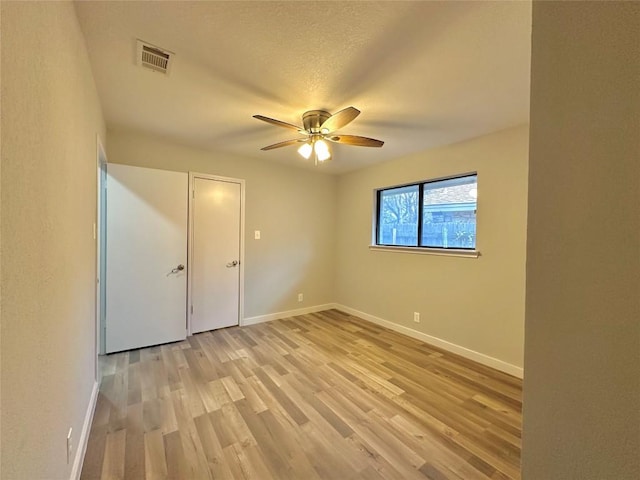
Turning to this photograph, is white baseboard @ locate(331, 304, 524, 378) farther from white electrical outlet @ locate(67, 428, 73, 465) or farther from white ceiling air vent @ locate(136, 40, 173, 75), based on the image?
white ceiling air vent @ locate(136, 40, 173, 75)

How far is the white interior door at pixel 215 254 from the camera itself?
11.6 ft

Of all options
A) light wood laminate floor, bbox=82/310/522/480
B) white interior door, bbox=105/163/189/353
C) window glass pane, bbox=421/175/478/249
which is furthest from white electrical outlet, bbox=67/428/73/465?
window glass pane, bbox=421/175/478/249

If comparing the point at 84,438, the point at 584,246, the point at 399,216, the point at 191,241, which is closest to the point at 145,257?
the point at 191,241

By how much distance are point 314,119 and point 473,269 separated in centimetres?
226

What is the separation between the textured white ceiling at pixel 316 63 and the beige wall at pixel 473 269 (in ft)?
1.28

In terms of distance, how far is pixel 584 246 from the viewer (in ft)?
1.90

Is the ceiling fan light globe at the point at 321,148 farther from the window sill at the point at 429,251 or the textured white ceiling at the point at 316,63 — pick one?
the window sill at the point at 429,251

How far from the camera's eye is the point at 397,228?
3955mm

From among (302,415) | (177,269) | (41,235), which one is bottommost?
(302,415)

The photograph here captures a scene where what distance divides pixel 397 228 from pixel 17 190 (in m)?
3.73

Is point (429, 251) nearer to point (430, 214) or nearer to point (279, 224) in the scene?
point (430, 214)

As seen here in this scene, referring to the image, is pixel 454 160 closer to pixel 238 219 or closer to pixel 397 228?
pixel 397 228

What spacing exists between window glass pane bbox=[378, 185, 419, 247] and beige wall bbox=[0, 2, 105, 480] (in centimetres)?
341

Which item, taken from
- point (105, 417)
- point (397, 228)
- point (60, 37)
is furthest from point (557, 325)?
point (397, 228)
